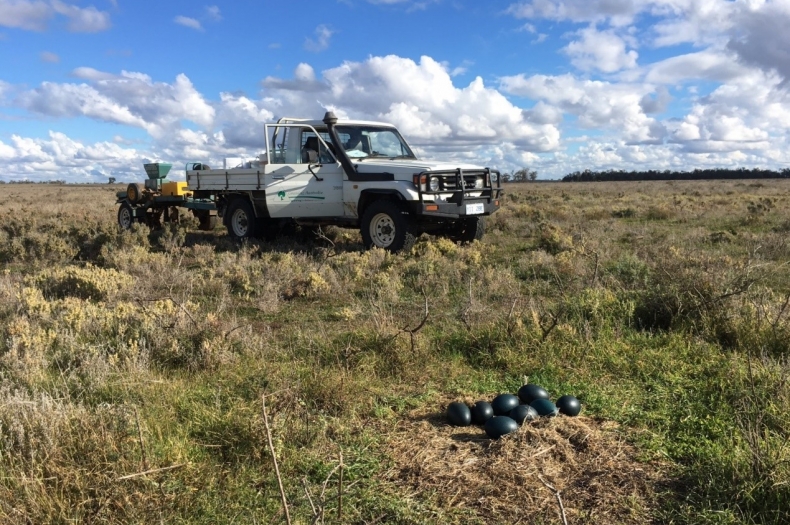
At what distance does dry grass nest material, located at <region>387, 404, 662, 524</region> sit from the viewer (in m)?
2.72

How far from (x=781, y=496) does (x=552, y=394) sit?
1642 millimetres

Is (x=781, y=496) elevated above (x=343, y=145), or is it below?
below

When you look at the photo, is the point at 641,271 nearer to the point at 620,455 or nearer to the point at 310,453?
the point at 620,455

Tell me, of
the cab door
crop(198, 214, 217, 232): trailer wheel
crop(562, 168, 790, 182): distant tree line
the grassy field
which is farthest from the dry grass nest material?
crop(562, 168, 790, 182): distant tree line

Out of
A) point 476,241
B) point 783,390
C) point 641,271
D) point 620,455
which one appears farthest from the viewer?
point 476,241

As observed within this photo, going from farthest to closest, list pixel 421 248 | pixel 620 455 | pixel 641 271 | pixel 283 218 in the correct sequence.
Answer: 1. pixel 283 218
2. pixel 421 248
3. pixel 641 271
4. pixel 620 455

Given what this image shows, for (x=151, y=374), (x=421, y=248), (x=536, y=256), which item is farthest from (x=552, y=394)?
(x=421, y=248)

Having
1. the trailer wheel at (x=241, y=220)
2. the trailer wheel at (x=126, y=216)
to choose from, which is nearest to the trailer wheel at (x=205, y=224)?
the trailer wheel at (x=126, y=216)

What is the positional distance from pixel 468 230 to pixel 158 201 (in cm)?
778

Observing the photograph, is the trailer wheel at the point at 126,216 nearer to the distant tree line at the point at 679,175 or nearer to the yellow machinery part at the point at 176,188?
the yellow machinery part at the point at 176,188

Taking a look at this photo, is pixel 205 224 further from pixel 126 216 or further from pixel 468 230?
pixel 468 230

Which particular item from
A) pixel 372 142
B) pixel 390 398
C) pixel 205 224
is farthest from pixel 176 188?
pixel 390 398

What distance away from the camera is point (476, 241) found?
10.6m

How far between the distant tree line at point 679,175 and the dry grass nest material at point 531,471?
8019 centimetres
